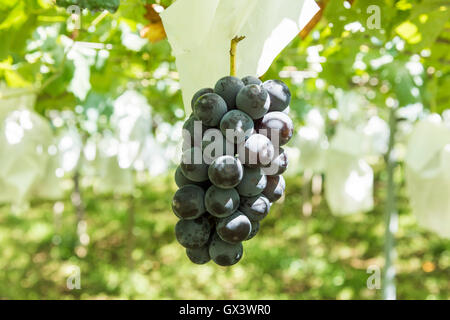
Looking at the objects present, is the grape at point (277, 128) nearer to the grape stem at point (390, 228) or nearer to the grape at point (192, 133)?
the grape at point (192, 133)

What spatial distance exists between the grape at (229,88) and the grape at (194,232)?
19 centimetres

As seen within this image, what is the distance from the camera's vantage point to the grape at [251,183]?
624mm

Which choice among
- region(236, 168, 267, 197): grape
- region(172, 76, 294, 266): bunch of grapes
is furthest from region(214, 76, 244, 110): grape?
region(236, 168, 267, 197): grape

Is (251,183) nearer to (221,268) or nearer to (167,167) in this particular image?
(221,268)

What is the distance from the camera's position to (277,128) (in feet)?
2.05

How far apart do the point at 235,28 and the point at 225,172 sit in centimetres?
26

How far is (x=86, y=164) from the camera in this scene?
628cm

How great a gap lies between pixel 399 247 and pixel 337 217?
46.6 inches

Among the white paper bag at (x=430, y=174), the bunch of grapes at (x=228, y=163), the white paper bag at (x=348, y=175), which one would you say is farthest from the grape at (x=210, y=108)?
the white paper bag at (x=348, y=175)

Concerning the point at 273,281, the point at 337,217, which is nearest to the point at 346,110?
the point at 273,281

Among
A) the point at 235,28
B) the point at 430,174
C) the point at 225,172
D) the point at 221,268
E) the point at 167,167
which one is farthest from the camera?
the point at 167,167

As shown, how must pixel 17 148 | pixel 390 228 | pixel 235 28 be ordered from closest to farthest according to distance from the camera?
pixel 235 28 < pixel 17 148 < pixel 390 228

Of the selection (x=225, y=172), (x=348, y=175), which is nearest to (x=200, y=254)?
(x=225, y=172)

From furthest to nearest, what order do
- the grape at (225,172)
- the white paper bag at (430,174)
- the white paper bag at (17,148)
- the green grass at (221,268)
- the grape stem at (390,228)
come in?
1. the green grass at (221,268)
2. the grape stem at (390,228)
3. the white paper bag at (17,148)
4. the white paper bag at (430,174)
5. the grape at (225,172)
